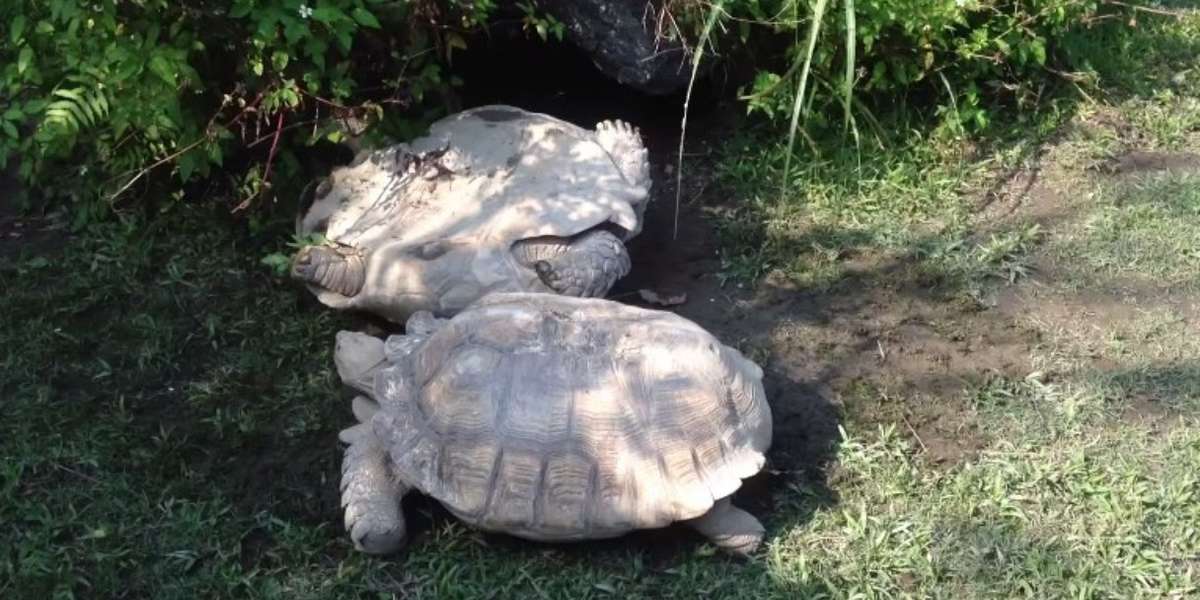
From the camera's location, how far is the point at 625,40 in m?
4.86

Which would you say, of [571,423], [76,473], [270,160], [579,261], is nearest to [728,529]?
[571,423]

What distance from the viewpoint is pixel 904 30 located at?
482 cm

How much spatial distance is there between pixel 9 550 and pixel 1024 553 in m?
2.74

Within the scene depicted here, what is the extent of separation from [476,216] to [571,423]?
1.25 meters

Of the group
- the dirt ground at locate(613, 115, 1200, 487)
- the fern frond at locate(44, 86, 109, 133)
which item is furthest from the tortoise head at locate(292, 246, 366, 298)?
the dirt ground at locate(613, 115, 1200, 487)

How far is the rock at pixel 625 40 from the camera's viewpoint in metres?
4.82

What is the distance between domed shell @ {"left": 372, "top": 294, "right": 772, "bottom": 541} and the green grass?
242 millimetres

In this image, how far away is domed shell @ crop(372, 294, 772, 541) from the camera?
10.2 ft

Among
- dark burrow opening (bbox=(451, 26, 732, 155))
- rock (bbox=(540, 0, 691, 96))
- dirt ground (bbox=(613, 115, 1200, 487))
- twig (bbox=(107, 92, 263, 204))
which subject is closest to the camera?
dirt ground (bbox=(613, 115, 1200, 487))

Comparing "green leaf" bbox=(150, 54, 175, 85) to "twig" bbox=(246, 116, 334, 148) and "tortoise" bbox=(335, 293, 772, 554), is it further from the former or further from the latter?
"tortoise" bbox=(335, 293, 772, 554)

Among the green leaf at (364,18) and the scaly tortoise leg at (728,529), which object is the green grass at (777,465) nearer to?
the scaly tortoise leg at (728,529)

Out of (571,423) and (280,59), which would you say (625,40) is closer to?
(280,59)

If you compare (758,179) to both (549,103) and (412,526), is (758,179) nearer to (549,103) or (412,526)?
(549,103)

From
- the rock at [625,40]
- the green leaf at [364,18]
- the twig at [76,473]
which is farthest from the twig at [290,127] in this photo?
the twig at [76,473]
